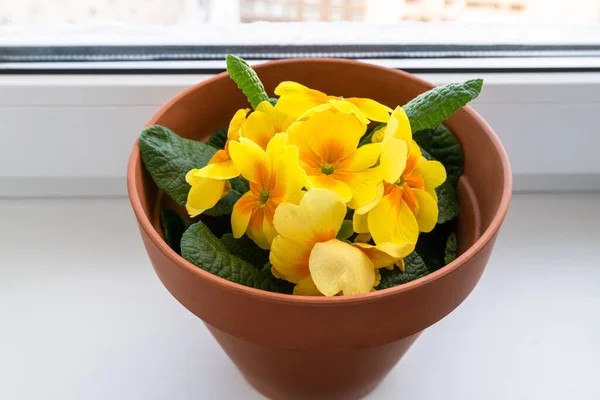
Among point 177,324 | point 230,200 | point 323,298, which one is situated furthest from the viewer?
point 177,324

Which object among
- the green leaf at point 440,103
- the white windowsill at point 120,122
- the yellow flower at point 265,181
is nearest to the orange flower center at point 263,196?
the yellow flower at point 265,181

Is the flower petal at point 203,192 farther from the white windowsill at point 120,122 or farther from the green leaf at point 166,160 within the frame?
the white windowsill at point 120,122

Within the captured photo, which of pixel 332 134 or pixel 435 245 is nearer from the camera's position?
pixel 332 134

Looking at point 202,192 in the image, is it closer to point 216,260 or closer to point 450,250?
point 216,260

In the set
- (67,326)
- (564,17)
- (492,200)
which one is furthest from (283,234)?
(564,17)

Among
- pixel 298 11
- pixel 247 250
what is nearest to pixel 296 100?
pixel 247 250

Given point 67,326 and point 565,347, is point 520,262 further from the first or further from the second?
point 67,326
